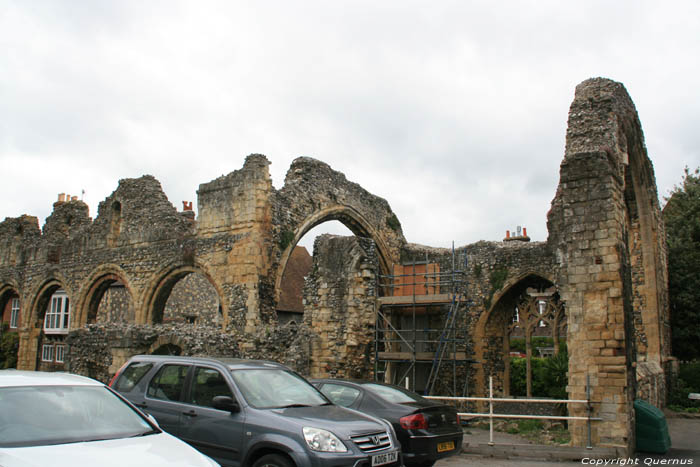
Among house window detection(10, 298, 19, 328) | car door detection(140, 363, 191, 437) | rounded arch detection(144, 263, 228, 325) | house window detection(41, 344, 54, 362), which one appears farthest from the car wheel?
house window detection(10, 298, 19, 328)

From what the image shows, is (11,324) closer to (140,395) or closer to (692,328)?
(140,395)

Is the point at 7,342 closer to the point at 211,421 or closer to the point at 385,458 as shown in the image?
the point at 211,421

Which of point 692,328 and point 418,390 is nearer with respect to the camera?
point 418,390

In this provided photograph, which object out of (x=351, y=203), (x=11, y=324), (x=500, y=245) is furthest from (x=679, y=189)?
(x=11, y=324)

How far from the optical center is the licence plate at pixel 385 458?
497 centimetres

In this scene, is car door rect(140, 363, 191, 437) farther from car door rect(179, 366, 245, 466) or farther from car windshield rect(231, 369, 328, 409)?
car windshield rect(231, 369, 328, 409)

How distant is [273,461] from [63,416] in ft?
5.72

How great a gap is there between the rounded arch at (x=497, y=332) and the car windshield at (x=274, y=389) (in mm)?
12675

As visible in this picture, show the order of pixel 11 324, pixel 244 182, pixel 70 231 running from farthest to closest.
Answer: pixel 11 324, pixel 70 231, pixel 244 182

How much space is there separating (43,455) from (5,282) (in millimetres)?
25730

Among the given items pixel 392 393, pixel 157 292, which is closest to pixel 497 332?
pixel 157 292

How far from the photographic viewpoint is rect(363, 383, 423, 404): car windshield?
7.09m

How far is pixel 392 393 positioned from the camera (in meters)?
7.31

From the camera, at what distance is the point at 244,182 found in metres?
16.8
